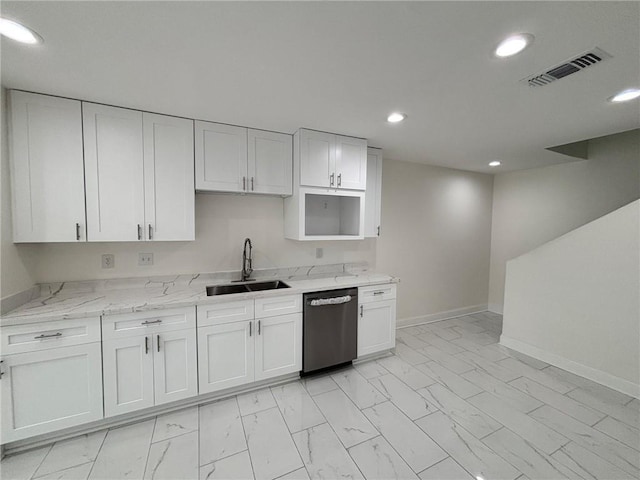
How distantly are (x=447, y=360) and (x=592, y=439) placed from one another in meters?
1.24

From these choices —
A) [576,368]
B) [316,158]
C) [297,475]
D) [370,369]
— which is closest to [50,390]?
[297,475]

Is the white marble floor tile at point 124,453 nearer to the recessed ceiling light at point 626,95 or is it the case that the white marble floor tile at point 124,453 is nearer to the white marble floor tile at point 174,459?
the white marble floor tile at point 174,459

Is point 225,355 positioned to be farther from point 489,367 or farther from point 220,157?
point 489,367

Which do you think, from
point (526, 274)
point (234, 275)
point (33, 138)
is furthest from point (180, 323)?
point (526, 274)

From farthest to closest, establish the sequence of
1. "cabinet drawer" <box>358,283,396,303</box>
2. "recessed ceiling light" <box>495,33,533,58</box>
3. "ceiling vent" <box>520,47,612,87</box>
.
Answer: "cabinet drawer" <box>358,283,396,303</box>, "ceiling vent" <box>520,47,612,87</box>, "recessed ceiling light" <box>495,33,533,58</box>

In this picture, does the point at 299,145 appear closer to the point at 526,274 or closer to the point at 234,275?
the point at 234,275

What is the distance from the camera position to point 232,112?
222cm

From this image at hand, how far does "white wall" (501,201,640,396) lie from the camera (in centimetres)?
247

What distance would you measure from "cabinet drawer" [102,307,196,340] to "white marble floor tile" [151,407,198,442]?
0.71 m

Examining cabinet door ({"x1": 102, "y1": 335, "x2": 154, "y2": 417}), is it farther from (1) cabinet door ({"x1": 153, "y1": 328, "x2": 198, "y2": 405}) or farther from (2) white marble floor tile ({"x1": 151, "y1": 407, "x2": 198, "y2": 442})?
(2) white marble floor tile ({"x1": 151, "y1": 407, "x2": 198, "y2": 442})

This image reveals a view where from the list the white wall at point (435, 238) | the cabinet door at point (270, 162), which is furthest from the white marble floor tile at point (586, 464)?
the cabinet door at point (270, 162)

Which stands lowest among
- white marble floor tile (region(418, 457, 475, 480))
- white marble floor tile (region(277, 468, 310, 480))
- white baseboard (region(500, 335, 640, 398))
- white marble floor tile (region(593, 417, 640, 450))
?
white marble floor tile (region(277, 468, 310, 480))

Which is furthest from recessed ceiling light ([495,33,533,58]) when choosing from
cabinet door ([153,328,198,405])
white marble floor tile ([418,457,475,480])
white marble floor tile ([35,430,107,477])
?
white marble floor tile ([35,430,107,477])

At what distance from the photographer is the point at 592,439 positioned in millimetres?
1926
